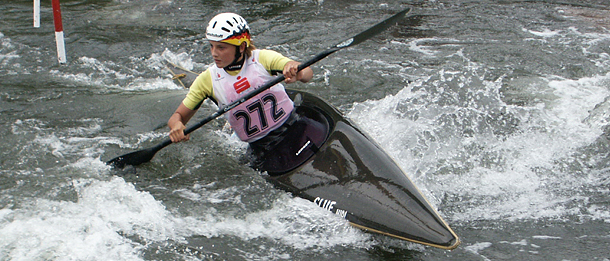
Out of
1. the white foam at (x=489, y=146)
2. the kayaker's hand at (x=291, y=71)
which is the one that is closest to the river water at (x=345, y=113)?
the white foam at (x=489, y=146)

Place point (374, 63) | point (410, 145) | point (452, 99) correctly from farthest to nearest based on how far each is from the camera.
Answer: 1. point (374, 63)
2. point (452, 99)
3. point (410, 145)

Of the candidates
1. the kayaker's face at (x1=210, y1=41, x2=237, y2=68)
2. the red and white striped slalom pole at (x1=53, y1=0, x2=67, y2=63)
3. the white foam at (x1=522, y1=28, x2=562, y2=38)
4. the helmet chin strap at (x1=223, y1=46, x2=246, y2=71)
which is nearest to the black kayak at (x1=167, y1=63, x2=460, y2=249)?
the helmet chin strap at (x1=223, y1=46, x2=246, y2=71)

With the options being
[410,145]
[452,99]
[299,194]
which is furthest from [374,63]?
[299,194]

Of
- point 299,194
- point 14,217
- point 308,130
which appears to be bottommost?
point 14,217

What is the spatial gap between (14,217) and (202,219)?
4.38 ft

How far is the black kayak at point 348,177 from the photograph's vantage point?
3.64m

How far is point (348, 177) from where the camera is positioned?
13.2 ft

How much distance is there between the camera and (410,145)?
5.22 metres

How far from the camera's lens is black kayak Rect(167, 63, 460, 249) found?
11.9 feet

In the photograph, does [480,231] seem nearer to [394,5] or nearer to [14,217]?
[14,217]

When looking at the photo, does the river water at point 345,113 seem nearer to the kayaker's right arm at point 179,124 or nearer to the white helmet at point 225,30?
the kayaker's right arm at point 179,124

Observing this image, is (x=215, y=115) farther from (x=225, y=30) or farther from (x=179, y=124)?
(x=225, y=30)

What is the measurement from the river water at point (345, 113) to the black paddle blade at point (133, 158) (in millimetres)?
82

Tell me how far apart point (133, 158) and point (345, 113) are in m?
2.45
